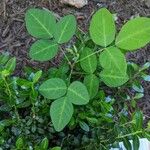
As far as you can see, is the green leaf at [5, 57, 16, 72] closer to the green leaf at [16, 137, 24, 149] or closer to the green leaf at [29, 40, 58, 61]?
the green leaf at [29, 40, 58, 61]

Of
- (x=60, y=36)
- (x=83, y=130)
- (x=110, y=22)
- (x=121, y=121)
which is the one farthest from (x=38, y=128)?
(x=110, y=22)

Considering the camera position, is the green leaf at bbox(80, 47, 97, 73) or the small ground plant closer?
the small ground plant

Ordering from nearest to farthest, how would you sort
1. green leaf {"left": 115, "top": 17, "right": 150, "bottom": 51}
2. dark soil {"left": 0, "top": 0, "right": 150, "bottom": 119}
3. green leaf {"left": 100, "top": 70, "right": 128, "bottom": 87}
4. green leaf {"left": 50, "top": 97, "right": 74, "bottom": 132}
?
green leaf {"left": 115, "top": 17, "right": 150, "bottom": 51}, green leaf {"left": 50, "top": 97, "right": 74, "bottom": 132}, green leaf {"left": 100, "top": 70, "right": 128, "bottom": 87}, dark soil {"left": 0, "top": 0, "right": 150, "bottom": 119}

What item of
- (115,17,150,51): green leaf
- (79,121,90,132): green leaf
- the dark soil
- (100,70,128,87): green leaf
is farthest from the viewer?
the dark soil

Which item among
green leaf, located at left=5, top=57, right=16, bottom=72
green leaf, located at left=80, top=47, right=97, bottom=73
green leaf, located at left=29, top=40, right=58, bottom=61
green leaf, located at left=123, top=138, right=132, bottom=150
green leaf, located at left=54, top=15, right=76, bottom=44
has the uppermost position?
green leaf, located at left=54, top=15, right=76, bottom=44

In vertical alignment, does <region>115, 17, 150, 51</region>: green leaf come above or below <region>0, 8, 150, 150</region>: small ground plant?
above

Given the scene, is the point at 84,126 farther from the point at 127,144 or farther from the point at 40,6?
the point at 40,6

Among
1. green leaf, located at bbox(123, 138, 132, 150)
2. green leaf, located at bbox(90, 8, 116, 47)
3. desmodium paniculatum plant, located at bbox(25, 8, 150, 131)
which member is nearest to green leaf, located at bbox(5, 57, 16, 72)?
desmodium paniculatum plant, located at bbox(25, 8, 150, 131)

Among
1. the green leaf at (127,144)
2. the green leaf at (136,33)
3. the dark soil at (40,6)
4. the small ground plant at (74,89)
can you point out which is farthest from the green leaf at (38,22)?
the dark soil at (40,6)
